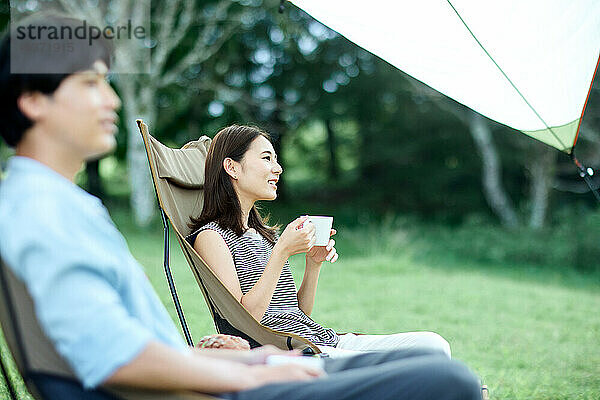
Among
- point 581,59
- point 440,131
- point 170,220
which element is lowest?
point 170,220

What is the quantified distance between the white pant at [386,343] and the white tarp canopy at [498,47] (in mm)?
1170

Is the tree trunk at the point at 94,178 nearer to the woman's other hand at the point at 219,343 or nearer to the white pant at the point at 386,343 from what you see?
the white pant at the point at 386,343

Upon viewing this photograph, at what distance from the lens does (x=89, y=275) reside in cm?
97

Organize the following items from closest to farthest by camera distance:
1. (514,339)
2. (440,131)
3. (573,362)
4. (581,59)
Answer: (581,59)
(573,362)
(514,339)
(440,131)

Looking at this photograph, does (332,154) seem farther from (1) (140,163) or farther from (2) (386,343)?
(2) (386,343)

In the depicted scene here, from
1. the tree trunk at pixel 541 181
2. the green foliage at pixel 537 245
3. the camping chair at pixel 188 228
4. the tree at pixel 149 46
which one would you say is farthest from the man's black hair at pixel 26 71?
the tree trunk at pixel 541 181

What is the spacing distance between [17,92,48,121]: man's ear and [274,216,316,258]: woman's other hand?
3.10 feet

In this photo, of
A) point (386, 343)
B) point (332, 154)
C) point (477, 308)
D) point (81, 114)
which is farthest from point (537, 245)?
point (81, 114)

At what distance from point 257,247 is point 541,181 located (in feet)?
28.0

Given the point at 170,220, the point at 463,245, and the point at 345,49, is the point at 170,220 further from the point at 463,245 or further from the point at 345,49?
the point at 345,49

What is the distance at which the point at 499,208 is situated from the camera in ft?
32.4

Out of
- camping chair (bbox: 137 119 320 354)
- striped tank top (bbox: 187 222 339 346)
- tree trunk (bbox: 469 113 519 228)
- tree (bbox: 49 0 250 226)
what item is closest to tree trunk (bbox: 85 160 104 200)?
tree (bbox: 49 0 250 226)

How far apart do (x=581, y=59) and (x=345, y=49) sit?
10.2m

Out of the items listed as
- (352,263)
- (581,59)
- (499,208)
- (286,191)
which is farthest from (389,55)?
(286,191)
